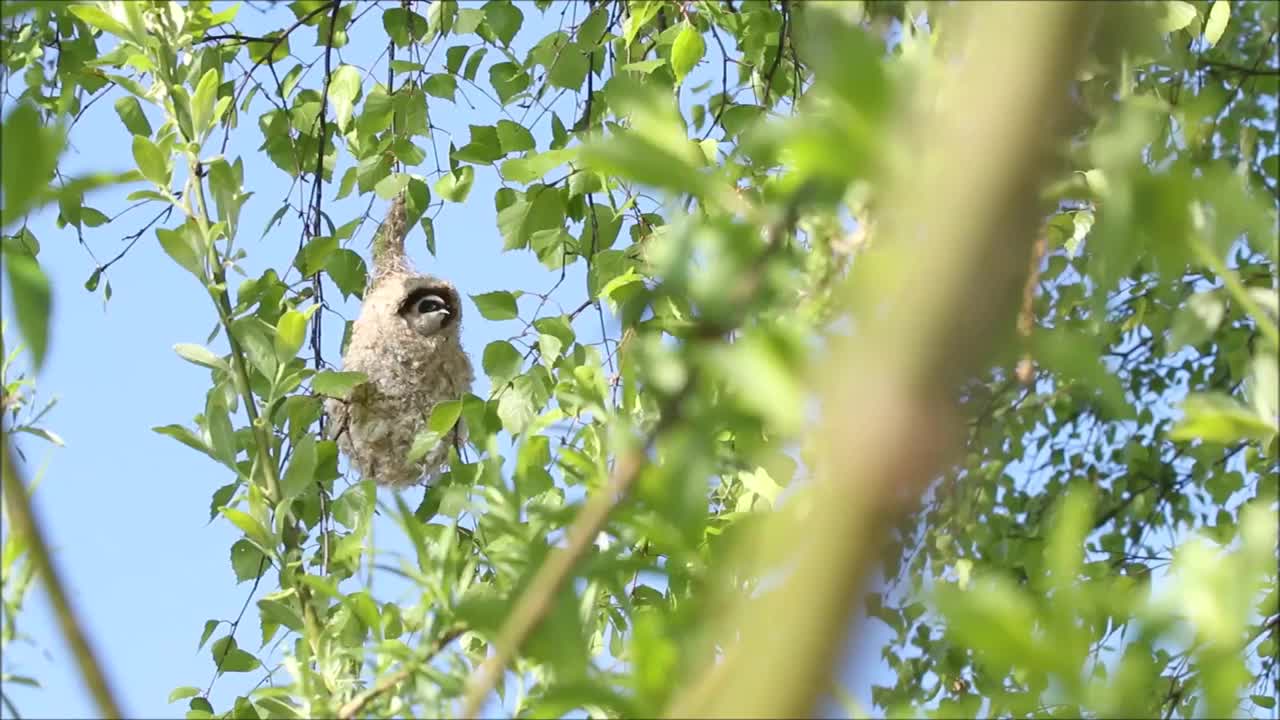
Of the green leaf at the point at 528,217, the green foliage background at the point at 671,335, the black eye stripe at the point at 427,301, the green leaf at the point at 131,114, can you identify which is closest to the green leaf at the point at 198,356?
the green foliage background at the point at 671,335

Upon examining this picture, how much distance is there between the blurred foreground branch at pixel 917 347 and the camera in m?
0.18

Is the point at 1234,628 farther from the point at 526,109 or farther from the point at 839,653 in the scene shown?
the point at 526,109

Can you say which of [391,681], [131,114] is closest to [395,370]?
[131,114]

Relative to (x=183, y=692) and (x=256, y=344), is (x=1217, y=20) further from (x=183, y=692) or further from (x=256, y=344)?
(x=183, y=692)

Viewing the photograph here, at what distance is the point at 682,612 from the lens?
16.0 inches

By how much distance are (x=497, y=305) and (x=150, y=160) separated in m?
0.58

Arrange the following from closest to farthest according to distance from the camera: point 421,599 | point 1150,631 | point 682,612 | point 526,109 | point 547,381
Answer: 1. point 1150,631
2. point 682,612
3. point 421,599
4. point 547,381
5. point 526,109

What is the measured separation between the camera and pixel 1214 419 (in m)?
0.35

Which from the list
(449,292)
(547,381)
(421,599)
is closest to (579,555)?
(421,599)

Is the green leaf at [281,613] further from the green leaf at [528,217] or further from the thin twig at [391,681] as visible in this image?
the green leaf at [528,217]

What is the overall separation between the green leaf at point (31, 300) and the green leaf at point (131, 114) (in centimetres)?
143

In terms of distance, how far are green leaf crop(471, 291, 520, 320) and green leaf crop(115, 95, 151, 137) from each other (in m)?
0.54

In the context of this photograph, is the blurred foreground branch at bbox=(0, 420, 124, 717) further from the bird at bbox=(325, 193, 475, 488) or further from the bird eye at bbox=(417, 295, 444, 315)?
the bird eye at bbox=(417, 295, 444, 315)

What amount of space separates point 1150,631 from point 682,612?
0.49ft
